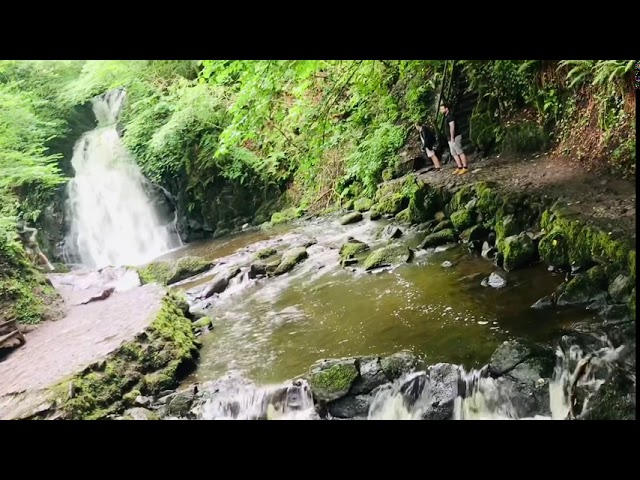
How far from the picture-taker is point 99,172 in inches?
459

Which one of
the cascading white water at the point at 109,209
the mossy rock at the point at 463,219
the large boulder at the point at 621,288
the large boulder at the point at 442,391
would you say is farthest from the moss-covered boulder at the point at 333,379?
the cascading white water at the point at 109,209

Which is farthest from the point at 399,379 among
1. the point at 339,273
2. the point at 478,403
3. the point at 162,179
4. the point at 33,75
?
the point at 162,179

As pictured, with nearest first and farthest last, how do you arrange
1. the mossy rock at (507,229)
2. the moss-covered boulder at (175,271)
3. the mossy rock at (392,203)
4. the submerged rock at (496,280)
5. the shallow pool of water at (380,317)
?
the shallow pool of water at (380,317), the submerged rock at (496,280), the mossy rock at (507,229), the mossy rock at (392,203), the moss-covered boulder at (175,271)

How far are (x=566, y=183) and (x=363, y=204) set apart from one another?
10.9ft

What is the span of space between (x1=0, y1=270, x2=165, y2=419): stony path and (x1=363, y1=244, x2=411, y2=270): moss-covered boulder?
2.70 metres

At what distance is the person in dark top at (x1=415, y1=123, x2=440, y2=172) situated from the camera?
276 inches

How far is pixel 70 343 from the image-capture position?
5484 mm

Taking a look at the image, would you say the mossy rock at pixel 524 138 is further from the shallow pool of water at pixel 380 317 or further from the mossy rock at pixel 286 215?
the mossy rock at pixel 286 215

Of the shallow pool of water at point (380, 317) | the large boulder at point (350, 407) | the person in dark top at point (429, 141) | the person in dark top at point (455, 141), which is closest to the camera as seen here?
the large boulder at point (350, 407)

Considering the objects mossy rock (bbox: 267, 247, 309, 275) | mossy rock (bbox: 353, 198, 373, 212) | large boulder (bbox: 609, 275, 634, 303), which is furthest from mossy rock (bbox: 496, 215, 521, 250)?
mossy rock (bbox: 267, 247, 309, 275)

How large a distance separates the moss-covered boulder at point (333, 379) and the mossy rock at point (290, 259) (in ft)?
10.3

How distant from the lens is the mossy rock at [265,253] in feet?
25.1

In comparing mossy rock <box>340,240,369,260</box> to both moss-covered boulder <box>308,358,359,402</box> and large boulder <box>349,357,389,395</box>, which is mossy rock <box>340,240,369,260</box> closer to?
moss-covered boulder <box>308,358,359,402</box>
